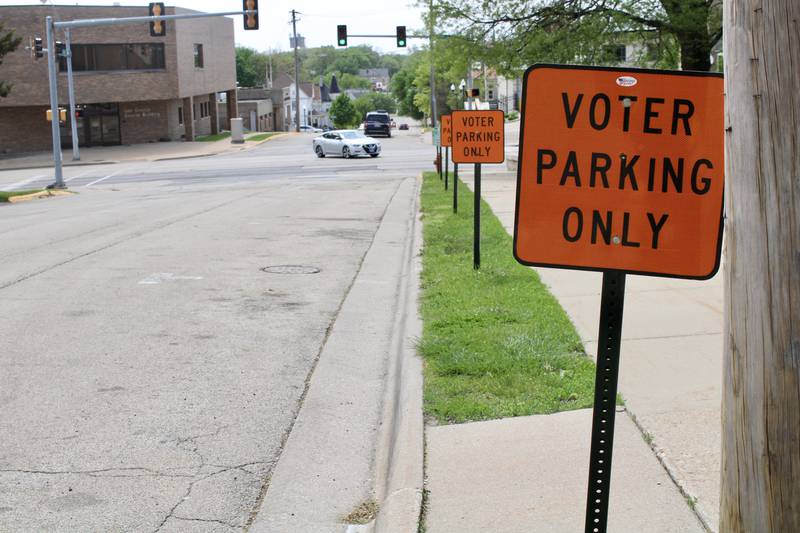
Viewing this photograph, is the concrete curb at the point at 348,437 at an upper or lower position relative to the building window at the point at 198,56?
lower

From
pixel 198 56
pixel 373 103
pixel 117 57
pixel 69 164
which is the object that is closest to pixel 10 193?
pixel 69 164

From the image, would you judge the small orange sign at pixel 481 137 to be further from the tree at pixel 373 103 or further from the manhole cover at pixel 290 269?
the tree at pixel 373 103

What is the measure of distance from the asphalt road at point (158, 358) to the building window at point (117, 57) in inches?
1544

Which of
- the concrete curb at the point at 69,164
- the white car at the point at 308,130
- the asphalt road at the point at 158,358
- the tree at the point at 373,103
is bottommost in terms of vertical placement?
the concrete curb at the point at 69,164

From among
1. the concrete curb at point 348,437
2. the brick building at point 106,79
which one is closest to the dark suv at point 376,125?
the brick building at point 106,79

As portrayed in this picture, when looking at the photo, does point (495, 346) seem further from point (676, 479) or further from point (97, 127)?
point (97, 127)

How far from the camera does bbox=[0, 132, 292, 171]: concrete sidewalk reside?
50.4m

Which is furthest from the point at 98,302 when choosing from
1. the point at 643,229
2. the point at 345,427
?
the point at 643,229

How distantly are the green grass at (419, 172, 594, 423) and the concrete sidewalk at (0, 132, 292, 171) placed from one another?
4170 centimetres

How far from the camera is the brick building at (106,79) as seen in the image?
178 feet

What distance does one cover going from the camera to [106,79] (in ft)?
186

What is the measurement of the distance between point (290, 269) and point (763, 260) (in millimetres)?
10974

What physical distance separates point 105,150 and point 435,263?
49.2 m

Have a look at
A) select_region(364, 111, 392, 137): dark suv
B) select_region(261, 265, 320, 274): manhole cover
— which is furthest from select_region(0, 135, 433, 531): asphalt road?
select_region(364, 111, 392, 137): dark suv
